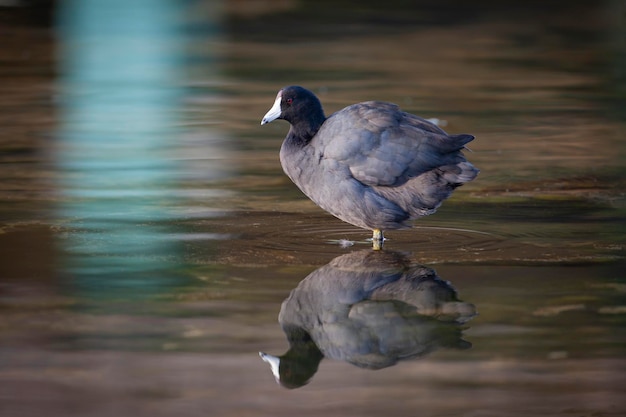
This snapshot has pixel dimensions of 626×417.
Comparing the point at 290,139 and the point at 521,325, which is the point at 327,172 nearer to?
the point at 290,139

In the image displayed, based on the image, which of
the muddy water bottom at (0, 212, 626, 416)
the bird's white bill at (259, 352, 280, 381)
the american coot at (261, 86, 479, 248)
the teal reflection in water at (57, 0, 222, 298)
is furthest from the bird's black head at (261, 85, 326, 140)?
the bird's white bill at (259, 352, 280, 381)

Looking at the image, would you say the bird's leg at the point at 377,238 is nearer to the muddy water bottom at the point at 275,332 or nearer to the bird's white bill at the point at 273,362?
the muddy water bottom at the point at 275,332

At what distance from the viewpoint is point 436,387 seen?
4922 mm

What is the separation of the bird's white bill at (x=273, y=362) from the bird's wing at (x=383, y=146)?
205cm

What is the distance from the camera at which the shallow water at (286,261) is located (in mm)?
4984

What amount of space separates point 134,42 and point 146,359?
1477 centimetres

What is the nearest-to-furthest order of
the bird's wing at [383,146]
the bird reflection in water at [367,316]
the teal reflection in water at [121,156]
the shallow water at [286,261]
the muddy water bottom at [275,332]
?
1. the muddy water bottom at [275,332]
2. the shallow water at [286,261]
3. the bird reflection in water at [367,316]
4. the teal reflection in water at [121,156]
5. the bird's wing at [383,146]

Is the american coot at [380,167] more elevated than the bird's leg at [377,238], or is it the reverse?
the american coot at [380,167]

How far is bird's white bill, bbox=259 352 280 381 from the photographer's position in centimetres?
515

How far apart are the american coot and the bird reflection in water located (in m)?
0.34

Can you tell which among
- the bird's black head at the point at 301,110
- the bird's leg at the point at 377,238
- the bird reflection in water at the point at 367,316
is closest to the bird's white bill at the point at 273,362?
the bird reflection in water at the point at 367,316

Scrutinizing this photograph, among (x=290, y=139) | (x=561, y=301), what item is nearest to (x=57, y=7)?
(x=290, y=139)

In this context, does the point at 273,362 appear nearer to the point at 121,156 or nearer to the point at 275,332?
the point at 275,332

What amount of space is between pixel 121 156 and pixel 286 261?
3838mm
